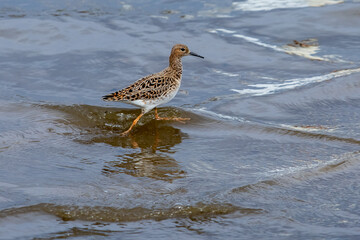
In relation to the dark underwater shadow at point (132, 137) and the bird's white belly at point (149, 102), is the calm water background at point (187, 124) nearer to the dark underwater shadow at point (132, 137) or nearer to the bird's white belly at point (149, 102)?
the dark underwater shadow at point (132, 137)

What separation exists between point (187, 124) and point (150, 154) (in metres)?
1.49

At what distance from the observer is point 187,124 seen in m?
9.88

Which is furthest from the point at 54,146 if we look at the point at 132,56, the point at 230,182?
the point at 132,56

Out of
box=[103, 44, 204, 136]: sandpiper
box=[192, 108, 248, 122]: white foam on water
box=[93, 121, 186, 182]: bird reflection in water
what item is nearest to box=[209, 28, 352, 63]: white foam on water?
box=[192, 108, 248, 122]: white foam on water

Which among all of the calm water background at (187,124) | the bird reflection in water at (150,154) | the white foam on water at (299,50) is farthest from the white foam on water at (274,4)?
the bird reflection in water at (150,154)

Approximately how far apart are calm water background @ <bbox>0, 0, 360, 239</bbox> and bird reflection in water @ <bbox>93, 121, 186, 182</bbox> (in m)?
0.03

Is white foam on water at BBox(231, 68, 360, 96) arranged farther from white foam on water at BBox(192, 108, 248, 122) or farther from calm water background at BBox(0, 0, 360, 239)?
white foam on water at BBox(192, 108, 248, 122)

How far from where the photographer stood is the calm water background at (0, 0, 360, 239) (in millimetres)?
6461

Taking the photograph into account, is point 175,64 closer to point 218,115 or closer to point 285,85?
point 218,115

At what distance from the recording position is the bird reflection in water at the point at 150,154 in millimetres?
7680

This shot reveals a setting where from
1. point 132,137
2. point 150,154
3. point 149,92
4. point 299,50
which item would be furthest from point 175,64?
point 299,50

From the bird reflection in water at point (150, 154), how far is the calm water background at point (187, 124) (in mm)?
29

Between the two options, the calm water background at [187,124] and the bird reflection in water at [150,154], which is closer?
the calm water background at [187,124]

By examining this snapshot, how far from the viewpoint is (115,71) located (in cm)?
1240
